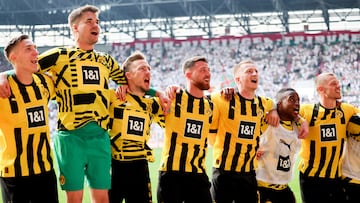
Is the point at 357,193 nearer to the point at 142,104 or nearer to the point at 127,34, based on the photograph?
the point at 142,104

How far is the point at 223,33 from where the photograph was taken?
3136 centimetres

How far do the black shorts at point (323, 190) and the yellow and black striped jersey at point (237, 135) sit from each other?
0.78 metres

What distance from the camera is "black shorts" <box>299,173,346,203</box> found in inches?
213

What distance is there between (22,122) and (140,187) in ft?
3.98

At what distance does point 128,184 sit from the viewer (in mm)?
4590

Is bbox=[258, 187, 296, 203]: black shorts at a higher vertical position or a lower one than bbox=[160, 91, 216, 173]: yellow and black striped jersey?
lower

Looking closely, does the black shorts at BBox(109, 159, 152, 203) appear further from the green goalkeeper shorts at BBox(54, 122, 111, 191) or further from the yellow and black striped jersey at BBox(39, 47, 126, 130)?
the yellow and black striped jersey at BBox(39, 47, 126, 130)

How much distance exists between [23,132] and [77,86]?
61cm

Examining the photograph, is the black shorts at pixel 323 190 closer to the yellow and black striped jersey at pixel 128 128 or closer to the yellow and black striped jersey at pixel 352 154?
the yellow and black striped jersey at pixel 352 154

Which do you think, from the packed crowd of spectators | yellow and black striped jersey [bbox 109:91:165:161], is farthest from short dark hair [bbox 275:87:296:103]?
the packed crowd of spectators

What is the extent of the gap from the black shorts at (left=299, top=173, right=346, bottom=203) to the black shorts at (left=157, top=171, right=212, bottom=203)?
1.29 m

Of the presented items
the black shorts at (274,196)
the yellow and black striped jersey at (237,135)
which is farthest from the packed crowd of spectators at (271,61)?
the yellow and black striped jersey at (237,135)

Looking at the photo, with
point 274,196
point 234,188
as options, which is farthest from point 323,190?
point 234,188

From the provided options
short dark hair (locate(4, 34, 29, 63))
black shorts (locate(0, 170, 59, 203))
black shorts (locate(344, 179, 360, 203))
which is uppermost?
short dark hair (locate(4, 34, 29, 63))
